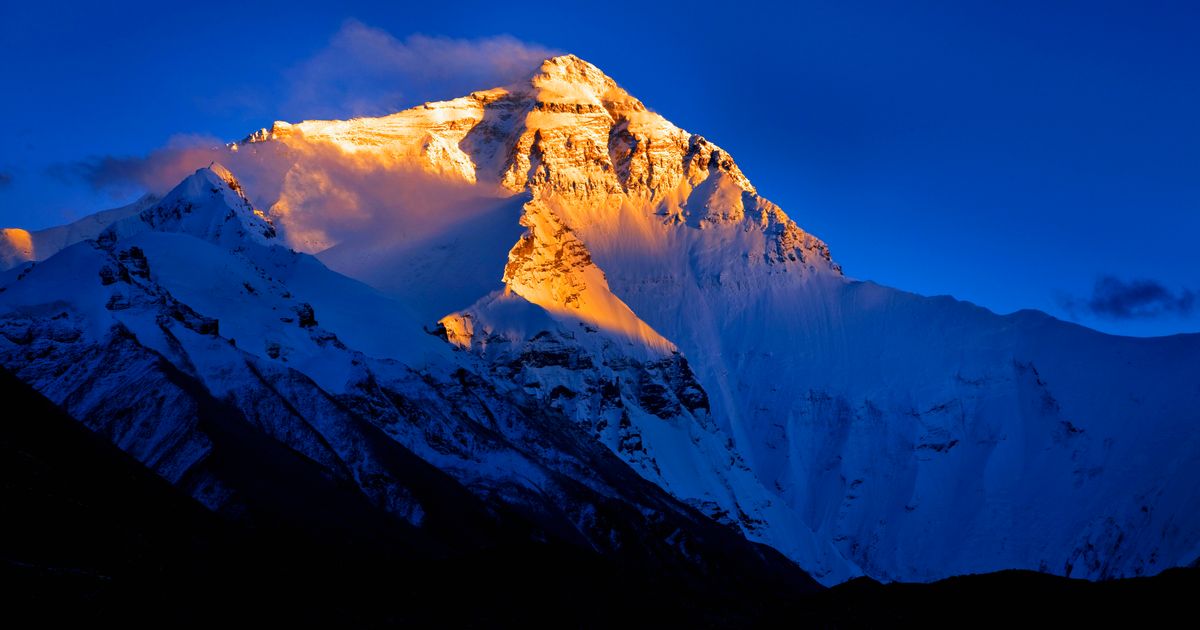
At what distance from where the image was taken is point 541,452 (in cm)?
19438

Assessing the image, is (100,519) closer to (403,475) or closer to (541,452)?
(403,475)

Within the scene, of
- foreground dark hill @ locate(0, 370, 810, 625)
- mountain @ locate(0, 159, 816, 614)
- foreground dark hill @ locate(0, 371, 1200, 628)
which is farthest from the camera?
mountain @ locate(0, 159, 816, 614)

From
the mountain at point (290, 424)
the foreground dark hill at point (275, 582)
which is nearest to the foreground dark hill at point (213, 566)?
the foreground dark hill at point (275, 582)

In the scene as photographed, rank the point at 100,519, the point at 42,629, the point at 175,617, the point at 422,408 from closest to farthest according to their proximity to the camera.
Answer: the point at 42,629, the point at 175,617, the point at 100,519, the point at 422,408

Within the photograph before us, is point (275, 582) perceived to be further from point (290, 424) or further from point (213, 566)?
point (290, 424)

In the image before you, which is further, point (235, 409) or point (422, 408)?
point (422, 408)

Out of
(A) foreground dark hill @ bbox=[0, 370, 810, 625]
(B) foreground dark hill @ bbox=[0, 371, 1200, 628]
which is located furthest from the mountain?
(B) foreground dark hill @ bbox=[0, 371, 1200, 628]

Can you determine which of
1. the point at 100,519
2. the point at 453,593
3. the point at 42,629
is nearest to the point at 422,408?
the point at 453,593

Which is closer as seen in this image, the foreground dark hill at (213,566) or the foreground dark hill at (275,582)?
the foreground dark hill at (213,566)

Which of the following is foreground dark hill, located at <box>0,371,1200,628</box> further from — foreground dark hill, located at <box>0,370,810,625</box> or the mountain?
the mountain

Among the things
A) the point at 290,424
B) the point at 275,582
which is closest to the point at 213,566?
the point at 275,582

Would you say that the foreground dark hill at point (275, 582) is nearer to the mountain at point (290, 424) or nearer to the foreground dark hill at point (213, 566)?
the foreground dark hill at point (213, 566)

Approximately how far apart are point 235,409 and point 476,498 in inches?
1142

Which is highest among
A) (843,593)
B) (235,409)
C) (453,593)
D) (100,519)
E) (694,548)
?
(694,548)
